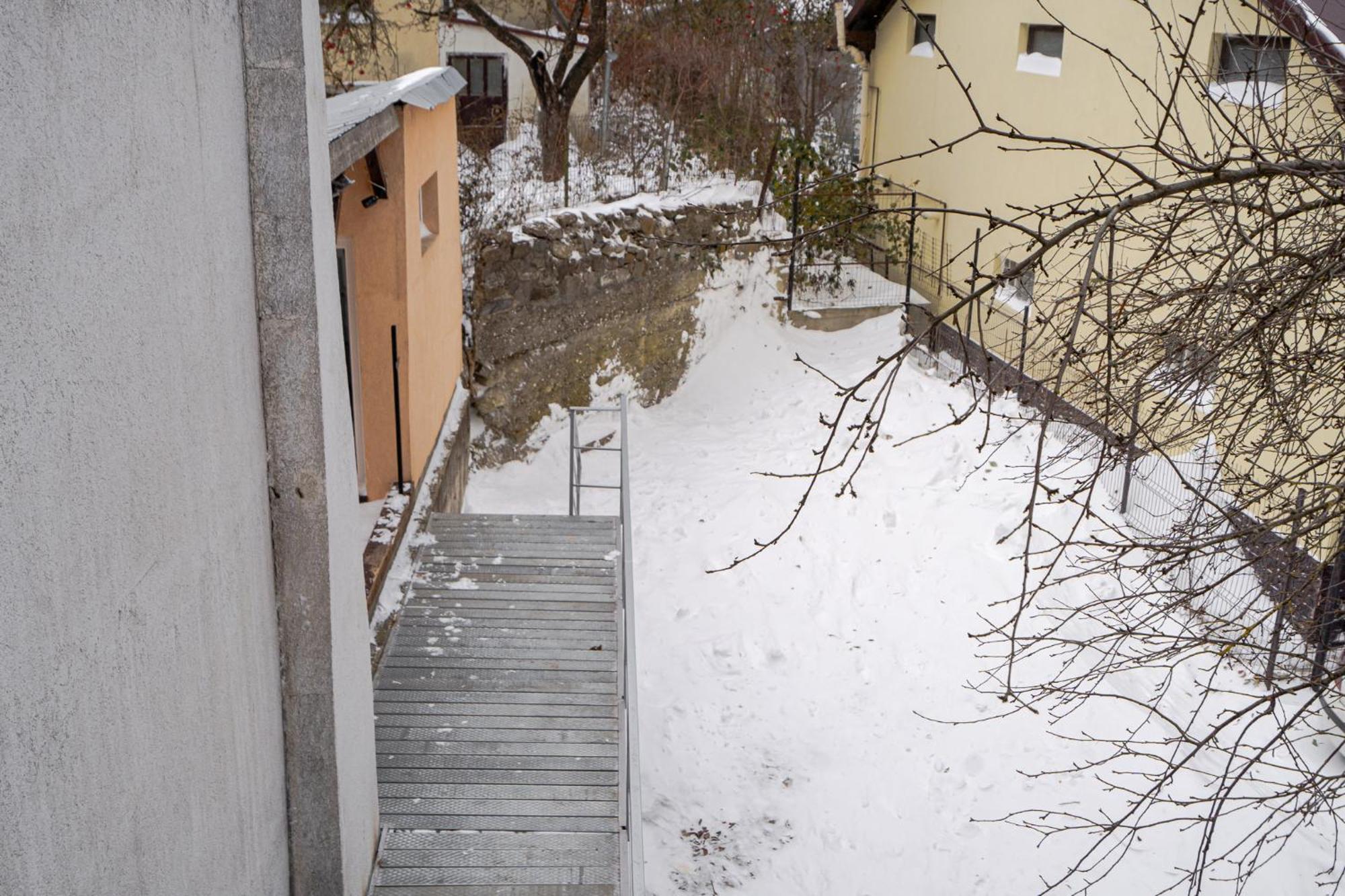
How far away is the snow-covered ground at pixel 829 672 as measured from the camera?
6645 millimetres

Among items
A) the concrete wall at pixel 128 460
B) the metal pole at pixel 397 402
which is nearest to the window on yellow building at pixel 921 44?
the metal pole at pixel 397 402

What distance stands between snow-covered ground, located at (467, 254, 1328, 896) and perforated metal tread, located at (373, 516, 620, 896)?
3.82 ft

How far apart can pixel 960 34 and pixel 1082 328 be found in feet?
26.7

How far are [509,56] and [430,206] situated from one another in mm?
13860

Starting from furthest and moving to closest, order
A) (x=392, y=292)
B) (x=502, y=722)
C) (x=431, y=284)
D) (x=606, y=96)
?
(x=606, y=96)
(x=431, y=284)
(x=392, y=292)
(x=502, y=722)

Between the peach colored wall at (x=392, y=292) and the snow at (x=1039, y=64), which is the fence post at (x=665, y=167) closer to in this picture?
the snow at (x=1039, y=64)

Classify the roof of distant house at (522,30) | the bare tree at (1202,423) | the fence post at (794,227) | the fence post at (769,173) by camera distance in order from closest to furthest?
the bare tree at (1202,423) → the fence post at (794,227) → the fence post at (769,173) → the roof of distant house at (522,30)

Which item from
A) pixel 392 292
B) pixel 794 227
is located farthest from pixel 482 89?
pixel 392 292

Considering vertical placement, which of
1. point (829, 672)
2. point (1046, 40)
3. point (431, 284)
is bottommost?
point (829, 672)

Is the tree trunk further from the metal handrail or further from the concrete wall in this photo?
the concrete wall

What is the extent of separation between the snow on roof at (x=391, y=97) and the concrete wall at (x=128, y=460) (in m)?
1.91

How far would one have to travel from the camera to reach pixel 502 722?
5750 mm

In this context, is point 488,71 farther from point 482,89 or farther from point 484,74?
point 482,89

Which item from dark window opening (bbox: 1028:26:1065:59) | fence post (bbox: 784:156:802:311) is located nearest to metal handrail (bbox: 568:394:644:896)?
fence post (bbox: 784:156:802:311)
